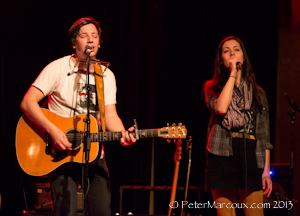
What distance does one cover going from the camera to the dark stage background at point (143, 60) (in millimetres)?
5328

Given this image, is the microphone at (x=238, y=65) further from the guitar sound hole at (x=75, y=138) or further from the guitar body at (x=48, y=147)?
the guitar sound hole at (x=75, y=138)

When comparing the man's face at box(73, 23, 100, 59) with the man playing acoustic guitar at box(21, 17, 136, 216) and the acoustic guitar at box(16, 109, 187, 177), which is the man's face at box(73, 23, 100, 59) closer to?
the man playing acoustic guitar at box(21, 17, 136, 216)

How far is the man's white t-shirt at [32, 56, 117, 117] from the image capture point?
9.33 ft

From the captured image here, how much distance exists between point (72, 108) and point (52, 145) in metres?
0.37

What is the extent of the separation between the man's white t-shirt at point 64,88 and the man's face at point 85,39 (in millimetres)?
209

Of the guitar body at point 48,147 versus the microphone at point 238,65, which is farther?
the microphone at point 238,65

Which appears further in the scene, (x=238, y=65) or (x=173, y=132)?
(x=238, y=65)

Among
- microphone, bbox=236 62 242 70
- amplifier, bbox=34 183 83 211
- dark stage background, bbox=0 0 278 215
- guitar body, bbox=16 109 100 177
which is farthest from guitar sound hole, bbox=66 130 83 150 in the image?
dark stage background, bbox=0 0 278 215

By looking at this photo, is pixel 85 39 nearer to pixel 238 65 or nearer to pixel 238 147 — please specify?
pixel 238 65

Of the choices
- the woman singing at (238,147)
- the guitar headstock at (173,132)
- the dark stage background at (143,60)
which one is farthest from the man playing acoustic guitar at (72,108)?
the dark stage background at (143,60)

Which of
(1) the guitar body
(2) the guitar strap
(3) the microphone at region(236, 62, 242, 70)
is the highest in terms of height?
(3) the microphone at region(236, 62, 242, 70)

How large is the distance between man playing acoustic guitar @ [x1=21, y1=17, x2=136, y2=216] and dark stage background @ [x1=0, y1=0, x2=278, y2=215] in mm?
2337

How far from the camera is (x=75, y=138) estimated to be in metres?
2.84

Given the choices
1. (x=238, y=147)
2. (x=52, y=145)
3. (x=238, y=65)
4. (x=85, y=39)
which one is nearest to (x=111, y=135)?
(x=52, y=145)
